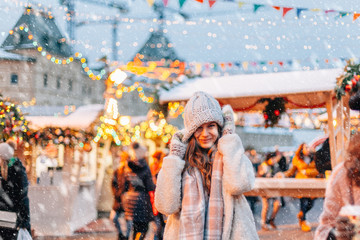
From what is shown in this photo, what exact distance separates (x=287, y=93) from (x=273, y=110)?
0.86 meters

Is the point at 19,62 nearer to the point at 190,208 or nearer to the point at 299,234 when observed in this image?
the point at 299,234

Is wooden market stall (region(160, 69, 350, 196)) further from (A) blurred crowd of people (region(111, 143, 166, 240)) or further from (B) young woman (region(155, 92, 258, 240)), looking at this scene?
(B) young woman (region(155, 92, 258, 240))

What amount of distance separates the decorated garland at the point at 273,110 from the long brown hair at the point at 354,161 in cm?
805

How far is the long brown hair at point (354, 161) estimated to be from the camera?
272 centimetres

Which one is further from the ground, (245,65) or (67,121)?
(245,65)

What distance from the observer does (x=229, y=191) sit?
256cm

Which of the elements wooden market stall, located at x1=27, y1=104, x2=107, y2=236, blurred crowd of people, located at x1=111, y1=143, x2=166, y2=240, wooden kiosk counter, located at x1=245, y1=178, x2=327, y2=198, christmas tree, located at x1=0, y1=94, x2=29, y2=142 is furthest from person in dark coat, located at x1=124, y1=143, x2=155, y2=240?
christmas tree, located at x1=0, y1=94, x2=29, y2=142

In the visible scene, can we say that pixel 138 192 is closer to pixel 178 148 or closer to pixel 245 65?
pixel 178 148

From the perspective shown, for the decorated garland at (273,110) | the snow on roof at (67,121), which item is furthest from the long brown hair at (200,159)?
the decorated garland at (273,110)

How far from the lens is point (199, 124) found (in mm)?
2711

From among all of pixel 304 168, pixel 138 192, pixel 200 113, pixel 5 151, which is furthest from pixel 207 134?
pixel 304 168

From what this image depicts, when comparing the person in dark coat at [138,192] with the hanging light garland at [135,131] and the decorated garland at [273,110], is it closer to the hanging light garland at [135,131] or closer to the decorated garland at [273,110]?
the hanging light garland at [135,131]

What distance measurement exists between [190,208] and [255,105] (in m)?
9.17

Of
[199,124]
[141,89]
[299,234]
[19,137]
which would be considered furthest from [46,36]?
[199,124]
